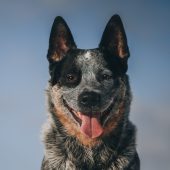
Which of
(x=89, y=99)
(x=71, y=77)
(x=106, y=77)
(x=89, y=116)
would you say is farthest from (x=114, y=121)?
(x=71, y=77)

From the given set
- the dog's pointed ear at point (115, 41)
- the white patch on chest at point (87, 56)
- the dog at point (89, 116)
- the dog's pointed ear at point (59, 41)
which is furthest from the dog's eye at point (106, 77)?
the dog's pointed ear at point (59, 41)

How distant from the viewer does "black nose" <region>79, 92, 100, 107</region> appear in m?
11.6

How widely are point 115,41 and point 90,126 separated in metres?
1.43

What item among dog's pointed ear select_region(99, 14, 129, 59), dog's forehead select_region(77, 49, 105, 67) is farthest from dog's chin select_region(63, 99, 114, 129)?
dog's pointed ear select_region(99, 14, 129, 59)

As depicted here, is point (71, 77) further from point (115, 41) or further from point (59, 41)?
point (115, 41)

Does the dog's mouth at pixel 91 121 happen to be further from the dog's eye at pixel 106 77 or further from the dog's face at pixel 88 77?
the dog's eye at pixel 106 77

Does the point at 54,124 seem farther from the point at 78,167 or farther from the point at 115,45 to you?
the point at 115,45

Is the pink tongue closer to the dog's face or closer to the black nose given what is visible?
the dog's face

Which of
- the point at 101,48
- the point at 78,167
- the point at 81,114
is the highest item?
the point at 101,48

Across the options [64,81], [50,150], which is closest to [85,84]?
[64,81]

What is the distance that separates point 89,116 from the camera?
11.7 metres

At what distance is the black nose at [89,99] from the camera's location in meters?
11.6

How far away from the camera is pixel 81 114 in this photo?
11.8 m

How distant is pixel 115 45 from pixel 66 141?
5.20 feet
